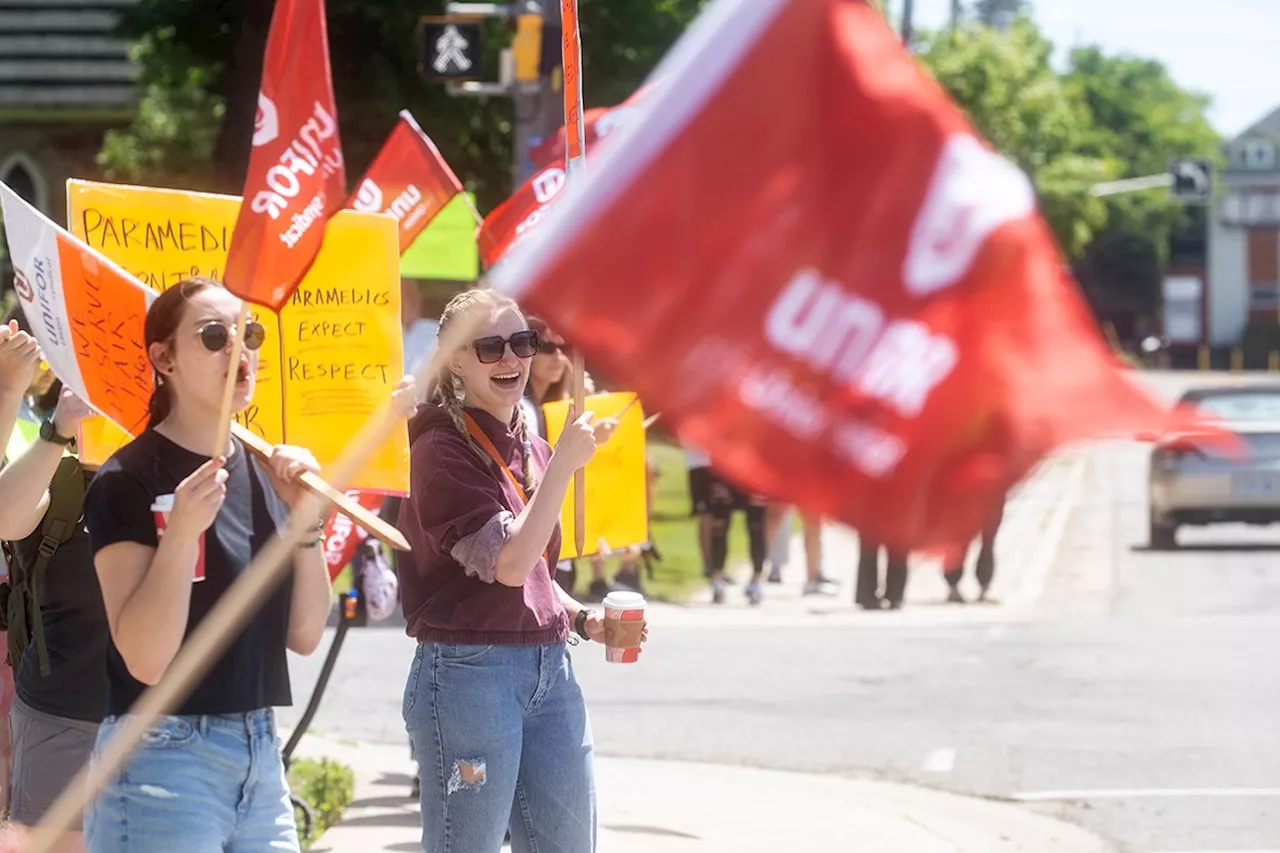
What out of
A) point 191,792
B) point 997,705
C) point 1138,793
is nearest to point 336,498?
point 191,792

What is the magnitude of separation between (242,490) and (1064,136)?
32.3 meters

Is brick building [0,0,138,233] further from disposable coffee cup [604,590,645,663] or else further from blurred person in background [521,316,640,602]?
disposable coffee cup [604,590,645,663]

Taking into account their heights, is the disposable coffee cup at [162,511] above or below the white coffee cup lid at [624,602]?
above

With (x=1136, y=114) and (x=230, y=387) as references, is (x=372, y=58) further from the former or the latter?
(x=1136, y=114)

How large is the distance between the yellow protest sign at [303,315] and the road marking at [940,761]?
5140mm

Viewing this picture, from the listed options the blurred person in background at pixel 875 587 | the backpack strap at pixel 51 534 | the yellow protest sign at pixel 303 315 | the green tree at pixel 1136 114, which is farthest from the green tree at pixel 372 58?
the green tree at pixel 1136 114

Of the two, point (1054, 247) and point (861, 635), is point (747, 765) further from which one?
point (1054, 247)

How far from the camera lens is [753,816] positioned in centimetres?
844

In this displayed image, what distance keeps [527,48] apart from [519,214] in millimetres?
7531

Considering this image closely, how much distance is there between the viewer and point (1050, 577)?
18703mm

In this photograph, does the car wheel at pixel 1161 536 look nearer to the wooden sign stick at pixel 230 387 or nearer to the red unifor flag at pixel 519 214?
the red unifor flag at pixel 519 214

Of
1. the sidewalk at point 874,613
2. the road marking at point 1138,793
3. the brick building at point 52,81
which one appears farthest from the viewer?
the brick building at point 52,81

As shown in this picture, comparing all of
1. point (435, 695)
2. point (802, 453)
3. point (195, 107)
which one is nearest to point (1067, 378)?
point (802, 453)

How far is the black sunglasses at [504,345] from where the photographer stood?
14.6 feet
